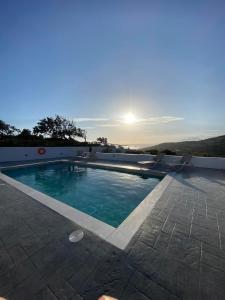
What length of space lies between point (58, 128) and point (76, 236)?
24516 millimetres

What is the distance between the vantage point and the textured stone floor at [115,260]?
63.6 inches

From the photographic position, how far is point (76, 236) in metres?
2.49

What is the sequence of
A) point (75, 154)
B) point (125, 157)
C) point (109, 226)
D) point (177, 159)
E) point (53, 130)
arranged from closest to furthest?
1. point (109, 226)
2. point (177, 159)
3. point (125, 157)
4. point (75, 154)
5. point (53, 130)

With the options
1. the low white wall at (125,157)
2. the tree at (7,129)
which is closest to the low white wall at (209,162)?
the low white wall at (125,157)

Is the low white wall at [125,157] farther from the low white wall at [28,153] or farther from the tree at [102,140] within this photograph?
the tree at [102,140]

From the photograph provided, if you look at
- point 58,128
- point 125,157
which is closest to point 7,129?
point 58,128

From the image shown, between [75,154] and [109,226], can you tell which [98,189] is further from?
[75,154]

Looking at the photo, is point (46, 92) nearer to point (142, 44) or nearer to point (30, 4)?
point (30, 4)

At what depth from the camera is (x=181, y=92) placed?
31.9 ft

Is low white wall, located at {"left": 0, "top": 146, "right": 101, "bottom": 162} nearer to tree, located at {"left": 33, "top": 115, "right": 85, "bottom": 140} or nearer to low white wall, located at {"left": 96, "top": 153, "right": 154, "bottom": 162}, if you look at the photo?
low white wall, located at {"left": 96, "top": 153, "right": 154, "bottom": 162}

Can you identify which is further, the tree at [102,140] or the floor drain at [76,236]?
the tree at [102,140]

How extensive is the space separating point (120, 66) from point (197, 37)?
12.9 feet

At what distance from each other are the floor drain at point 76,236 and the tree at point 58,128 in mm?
23626

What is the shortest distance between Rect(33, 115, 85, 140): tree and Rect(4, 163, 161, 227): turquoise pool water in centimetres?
1607
